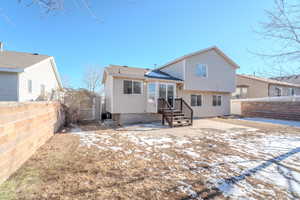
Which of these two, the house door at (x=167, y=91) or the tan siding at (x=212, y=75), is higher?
the tan siding at (x=212, y=75)

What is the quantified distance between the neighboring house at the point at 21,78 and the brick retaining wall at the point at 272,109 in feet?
63.4

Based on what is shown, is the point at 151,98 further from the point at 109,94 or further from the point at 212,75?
the point at 212,75

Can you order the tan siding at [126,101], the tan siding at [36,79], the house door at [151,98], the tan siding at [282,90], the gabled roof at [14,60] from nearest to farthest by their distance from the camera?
1. the gabled roof at [14,60]
2. the tan siding at [36,79]
3. the tan siding at [126,101]
4. the house door at [151,98]
5. the tan siding at [282,90]

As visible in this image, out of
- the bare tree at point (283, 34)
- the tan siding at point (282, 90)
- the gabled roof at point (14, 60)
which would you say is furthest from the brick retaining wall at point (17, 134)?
the tan siding at point (282, 90)

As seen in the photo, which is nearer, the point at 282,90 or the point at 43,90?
the point at 43,90

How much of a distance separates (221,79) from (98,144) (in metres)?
12.0

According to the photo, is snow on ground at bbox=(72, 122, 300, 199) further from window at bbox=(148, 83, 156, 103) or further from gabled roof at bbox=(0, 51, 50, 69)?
gabled roof at bbox=(0, 51, 50, 69)

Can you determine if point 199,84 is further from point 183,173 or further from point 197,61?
point 183,173

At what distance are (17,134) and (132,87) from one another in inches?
275

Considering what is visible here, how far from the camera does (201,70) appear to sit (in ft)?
38.6

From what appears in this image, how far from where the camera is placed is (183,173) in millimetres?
2904

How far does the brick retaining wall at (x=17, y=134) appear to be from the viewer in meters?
2.36

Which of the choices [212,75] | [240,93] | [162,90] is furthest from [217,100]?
[240,93]

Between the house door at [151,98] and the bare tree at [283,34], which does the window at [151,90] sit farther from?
the bare tree at [283,34]
